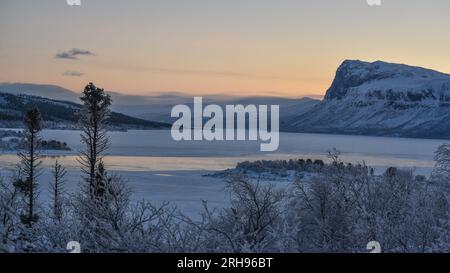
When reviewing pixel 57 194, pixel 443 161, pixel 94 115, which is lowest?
pixel 57 194

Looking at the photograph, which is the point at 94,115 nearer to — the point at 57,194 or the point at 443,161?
the point at 57,194

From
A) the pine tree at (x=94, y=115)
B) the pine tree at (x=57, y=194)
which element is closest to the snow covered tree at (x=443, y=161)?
the pine tree at (x=57, y=194)

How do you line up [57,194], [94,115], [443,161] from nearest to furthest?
1. [443,161]
2. [94,115]
3. [57,194]

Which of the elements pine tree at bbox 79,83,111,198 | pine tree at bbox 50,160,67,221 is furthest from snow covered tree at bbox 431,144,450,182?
pine tree at bbox 79,83,111,198

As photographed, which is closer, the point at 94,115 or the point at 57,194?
the point at 94,115

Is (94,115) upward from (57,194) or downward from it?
upward

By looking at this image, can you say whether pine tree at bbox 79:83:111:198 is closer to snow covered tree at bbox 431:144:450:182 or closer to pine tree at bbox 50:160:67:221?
pine tree at bbox 50:160:67:221

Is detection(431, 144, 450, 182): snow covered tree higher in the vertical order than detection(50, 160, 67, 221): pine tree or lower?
higher

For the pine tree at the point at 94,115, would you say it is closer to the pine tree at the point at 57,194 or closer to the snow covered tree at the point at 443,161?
the pine tree at the point at 57,194

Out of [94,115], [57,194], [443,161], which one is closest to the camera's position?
[443,161]

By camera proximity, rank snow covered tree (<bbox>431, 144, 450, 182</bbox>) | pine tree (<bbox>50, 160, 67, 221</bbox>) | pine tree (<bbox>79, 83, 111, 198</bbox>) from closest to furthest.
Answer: pine tree (<bbox>50, 160, 67, 221</bbox>) < snow covered tree (<bbox>431, 144, 450, 182</bbox>) < pine tree (<bbox>79, 83, 111, 198</bbox>)

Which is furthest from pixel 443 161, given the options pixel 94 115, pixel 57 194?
pixel 57 194
